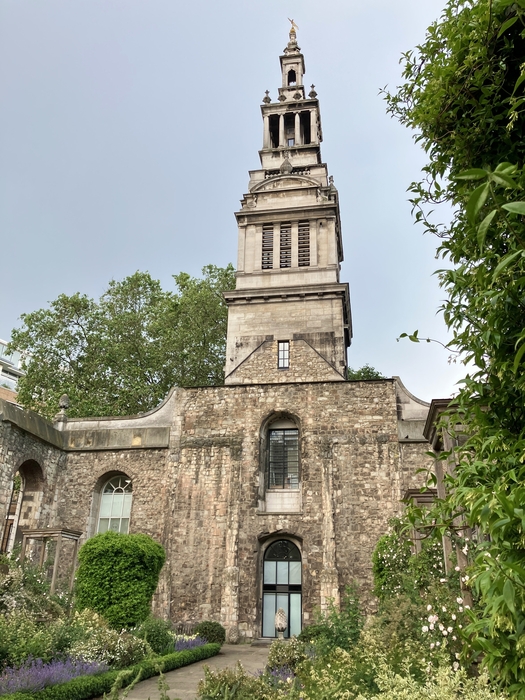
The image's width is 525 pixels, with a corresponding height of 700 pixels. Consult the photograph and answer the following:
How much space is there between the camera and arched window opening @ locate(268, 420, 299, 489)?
58.7 feet

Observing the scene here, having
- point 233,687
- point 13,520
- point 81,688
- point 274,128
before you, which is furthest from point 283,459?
point 13,520

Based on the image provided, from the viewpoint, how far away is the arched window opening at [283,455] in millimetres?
17906

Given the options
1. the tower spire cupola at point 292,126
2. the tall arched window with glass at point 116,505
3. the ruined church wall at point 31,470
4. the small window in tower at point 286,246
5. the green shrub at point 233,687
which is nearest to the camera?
the green shrub at point 233,687

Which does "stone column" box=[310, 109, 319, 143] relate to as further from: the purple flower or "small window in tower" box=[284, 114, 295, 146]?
the purple flower

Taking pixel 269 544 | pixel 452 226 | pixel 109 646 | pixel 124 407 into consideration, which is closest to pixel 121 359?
pixel 124 407

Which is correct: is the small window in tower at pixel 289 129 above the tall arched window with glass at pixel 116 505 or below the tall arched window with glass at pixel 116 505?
above

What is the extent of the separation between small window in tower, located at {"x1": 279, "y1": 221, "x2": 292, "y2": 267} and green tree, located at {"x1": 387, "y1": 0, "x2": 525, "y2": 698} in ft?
59.7

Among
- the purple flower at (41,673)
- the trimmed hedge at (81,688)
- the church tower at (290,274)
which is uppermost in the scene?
the church tower at (290,274)

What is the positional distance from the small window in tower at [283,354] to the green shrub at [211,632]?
28.6 feet

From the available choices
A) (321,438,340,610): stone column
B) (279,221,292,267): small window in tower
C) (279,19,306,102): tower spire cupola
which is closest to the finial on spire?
(279,19,306,102): tower spire cupola

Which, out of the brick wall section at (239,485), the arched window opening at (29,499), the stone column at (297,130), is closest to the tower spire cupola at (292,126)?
the stone column at (297,130)

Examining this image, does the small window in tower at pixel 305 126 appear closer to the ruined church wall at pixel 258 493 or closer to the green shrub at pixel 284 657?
the ruined church wall at pixel 258 493

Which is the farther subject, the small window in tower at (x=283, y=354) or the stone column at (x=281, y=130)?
the stone column at (x=281, y=130)

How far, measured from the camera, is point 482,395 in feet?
11.2
